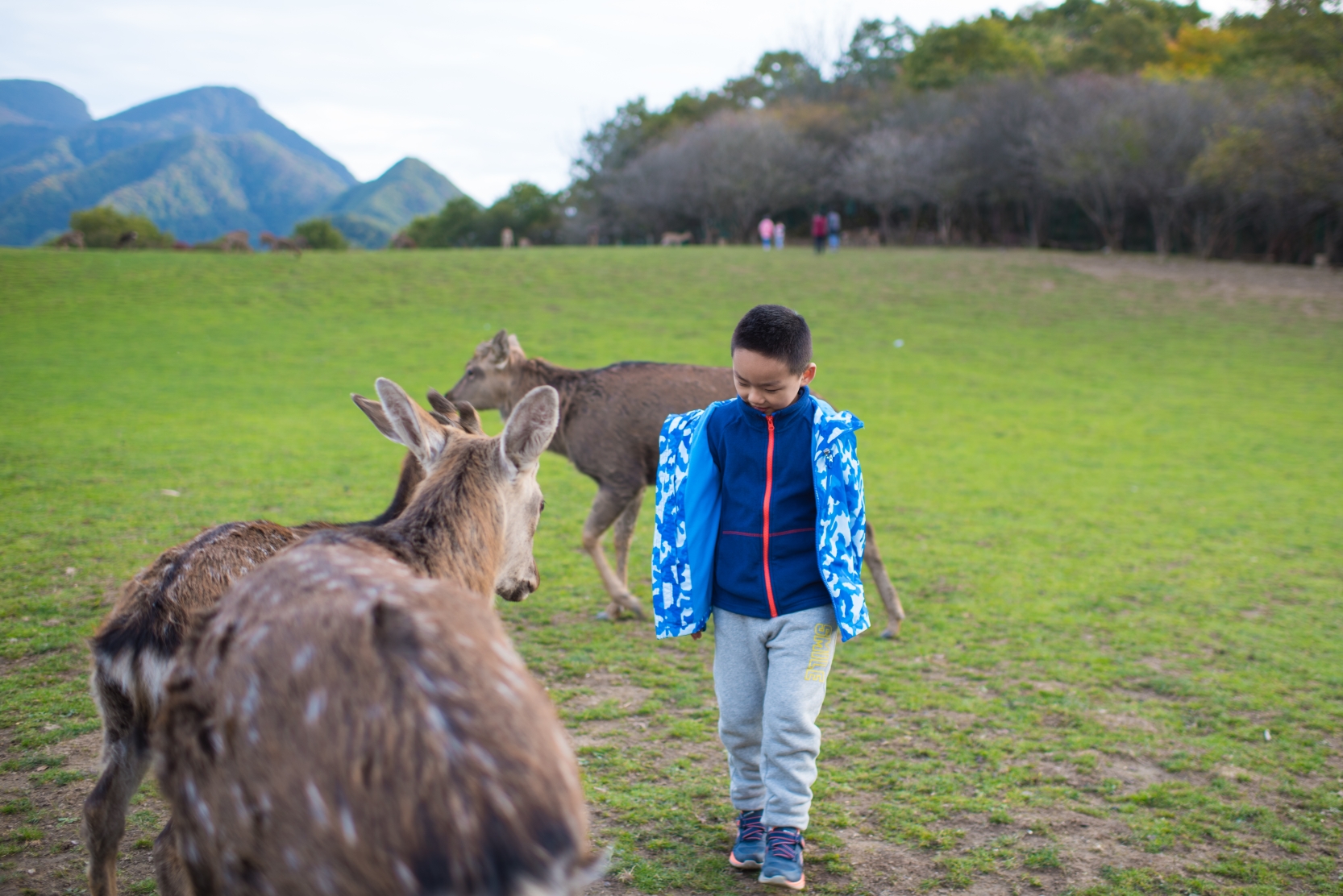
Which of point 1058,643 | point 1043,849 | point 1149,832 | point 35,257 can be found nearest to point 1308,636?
point 1058,643

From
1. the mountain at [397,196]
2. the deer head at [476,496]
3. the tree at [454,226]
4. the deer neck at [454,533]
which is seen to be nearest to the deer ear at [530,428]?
the deer head at [476,496]

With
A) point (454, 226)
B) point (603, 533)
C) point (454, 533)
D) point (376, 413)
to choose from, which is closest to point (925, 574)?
point (603, 533)

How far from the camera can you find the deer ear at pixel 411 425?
3.27 meters

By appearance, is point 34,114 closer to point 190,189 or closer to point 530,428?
point 190,189

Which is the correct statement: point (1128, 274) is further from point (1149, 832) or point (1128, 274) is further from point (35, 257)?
point (35, 257)

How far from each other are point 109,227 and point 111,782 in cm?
5871

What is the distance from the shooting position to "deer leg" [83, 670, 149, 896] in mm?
2973

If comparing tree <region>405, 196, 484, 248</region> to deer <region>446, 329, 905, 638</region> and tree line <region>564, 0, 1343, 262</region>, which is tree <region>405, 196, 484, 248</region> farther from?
deer <region>446, 329, 905, 638</region>

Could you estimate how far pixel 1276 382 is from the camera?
20688mm

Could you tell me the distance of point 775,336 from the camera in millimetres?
3357

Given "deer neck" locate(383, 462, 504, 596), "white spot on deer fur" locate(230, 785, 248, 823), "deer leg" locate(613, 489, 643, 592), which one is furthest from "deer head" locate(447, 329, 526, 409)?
"white spot on deer fur" locate(230, 785, 248, 823)

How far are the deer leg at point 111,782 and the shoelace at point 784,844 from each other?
85.2 inches

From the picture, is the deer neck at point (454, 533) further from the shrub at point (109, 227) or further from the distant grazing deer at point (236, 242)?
the shrub at point (109, 227)

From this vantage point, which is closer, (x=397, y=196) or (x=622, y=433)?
(x=622, y=433)
